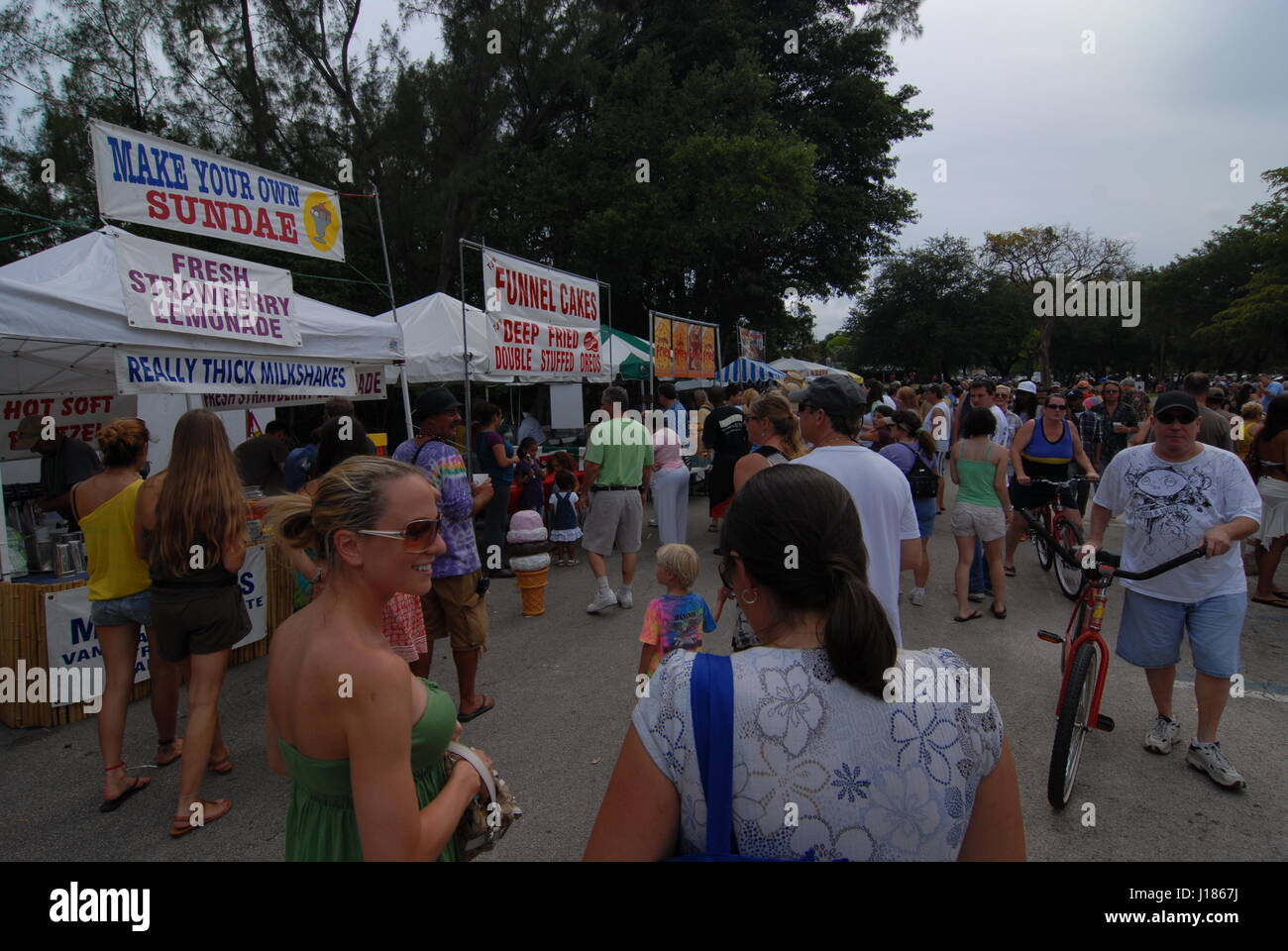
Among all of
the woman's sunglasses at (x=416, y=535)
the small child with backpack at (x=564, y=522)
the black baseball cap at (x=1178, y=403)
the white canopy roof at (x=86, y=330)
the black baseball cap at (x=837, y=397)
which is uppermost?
the white canopy roof at (x=86, y=330)

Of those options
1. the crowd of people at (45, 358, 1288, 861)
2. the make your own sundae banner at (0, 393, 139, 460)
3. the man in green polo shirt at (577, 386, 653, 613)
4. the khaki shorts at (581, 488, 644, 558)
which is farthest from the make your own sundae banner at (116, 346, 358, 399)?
the make your own sundae banner at (0, 393, 139, 460)

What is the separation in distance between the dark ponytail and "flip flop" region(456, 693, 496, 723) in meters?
3.44

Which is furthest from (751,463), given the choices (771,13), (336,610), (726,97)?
(771,13)

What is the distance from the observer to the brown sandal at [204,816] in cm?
327

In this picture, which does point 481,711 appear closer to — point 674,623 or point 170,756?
point 674,623

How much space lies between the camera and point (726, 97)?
18547 mm

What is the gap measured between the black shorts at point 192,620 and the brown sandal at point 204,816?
68 cm

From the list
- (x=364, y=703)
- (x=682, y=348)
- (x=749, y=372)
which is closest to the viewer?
(x=364, y=703)

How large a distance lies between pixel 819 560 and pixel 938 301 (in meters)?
46.8

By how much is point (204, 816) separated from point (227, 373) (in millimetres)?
3394

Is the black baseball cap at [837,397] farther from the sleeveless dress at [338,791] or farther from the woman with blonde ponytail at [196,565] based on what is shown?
the woman with blonde ponytail at [196,565]

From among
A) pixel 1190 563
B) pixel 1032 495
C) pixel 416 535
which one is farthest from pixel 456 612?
pixel 1032 495

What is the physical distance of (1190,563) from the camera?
3.55 m

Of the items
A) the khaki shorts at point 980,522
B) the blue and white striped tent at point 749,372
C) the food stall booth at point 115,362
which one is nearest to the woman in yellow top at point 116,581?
the food stall booth at point 115,362
